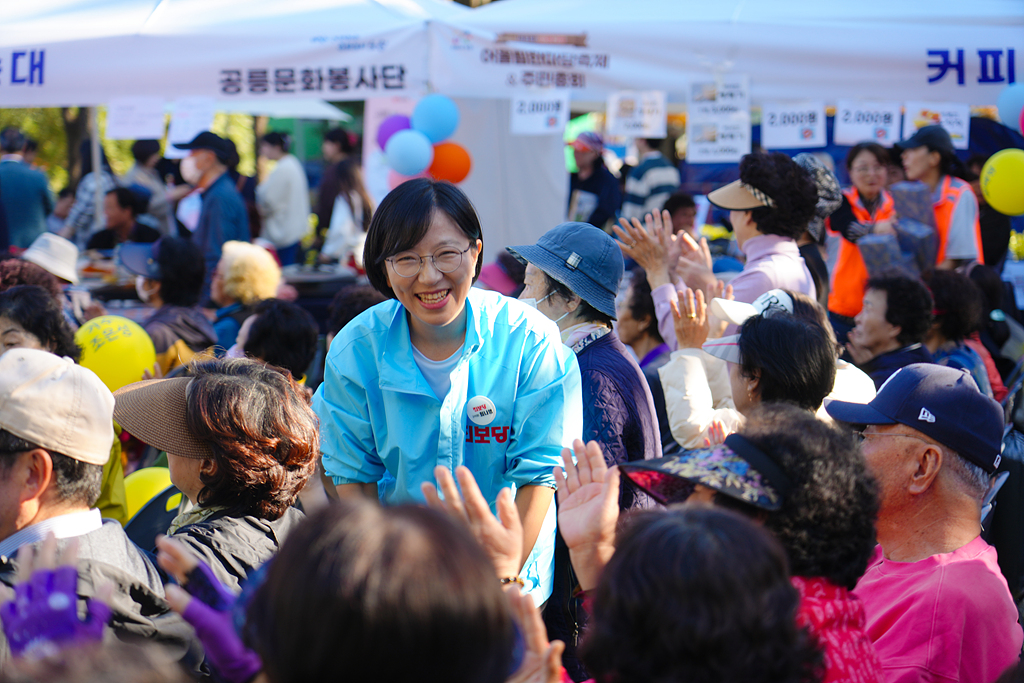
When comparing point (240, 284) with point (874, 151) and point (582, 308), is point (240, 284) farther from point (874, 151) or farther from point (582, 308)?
point (874, 151)

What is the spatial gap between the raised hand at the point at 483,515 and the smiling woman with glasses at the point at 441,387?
562 mm

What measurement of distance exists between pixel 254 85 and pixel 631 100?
105 inches

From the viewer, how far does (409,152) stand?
626cm

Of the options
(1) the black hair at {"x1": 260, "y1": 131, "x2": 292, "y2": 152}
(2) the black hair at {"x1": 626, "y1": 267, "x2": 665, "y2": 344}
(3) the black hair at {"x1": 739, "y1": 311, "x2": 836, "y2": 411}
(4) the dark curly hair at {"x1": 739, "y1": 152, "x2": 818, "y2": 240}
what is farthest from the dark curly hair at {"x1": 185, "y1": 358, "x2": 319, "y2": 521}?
(1) the black hair at {"x1": 260, "y1": 131, "x2": 292, "y2": 152}

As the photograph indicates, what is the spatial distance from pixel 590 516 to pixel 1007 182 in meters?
5.13

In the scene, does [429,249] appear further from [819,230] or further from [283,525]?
→ [819,230]

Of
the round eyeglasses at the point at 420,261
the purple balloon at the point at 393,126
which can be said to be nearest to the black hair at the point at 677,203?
the purple balloon at the point at 393,126

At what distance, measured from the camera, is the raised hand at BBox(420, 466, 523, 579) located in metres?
1.70

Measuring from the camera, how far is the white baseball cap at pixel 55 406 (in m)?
2.00

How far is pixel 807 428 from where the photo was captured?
5.69 feet

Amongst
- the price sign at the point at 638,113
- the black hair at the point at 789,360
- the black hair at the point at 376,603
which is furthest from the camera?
the price sign at the point at 638,113

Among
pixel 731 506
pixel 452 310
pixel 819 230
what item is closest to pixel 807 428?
pixel 731 506

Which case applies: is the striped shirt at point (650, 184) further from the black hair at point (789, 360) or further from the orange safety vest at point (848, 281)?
the black hair at point (789, 360)

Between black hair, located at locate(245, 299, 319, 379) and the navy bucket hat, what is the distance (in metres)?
1.32
